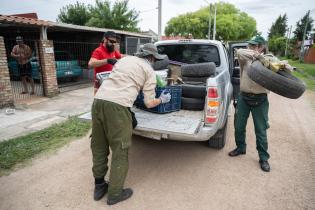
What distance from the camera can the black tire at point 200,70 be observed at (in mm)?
4064

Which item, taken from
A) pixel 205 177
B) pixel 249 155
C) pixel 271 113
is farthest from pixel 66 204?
pixel 271 113

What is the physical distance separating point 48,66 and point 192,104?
6549 millimetres

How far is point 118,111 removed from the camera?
106 inches

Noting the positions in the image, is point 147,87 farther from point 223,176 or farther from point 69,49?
point 69,49

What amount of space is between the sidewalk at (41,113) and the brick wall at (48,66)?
364 millimetres

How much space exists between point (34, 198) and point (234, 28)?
36.3 meters

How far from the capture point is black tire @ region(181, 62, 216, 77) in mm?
4064

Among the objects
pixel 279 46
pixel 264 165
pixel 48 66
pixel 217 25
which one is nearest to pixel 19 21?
pixel 48 66

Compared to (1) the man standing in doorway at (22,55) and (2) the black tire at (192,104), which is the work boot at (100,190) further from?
(1) the man standing in doorway at (22,55)

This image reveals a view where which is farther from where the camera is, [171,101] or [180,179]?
[171,101]

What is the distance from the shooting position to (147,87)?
2879 millimetres

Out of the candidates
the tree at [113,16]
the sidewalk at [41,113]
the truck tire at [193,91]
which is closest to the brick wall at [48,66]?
the sidewalk at [41,113]

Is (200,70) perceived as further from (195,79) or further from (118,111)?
(118,111)

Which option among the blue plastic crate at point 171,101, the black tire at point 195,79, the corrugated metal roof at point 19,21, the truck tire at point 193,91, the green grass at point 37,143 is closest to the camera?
the blue plastic crate at point 171,101
